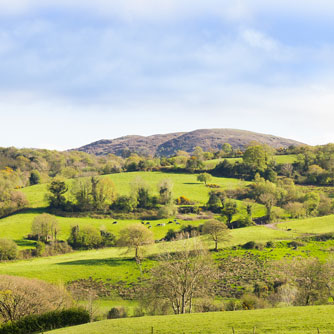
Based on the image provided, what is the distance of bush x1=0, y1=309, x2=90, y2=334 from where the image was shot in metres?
24.5

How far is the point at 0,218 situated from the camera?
93.3 metres

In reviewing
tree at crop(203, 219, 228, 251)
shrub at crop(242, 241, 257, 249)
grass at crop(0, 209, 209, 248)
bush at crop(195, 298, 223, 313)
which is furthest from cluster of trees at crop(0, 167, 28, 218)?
bush at crop(195, 298, 223, 313)

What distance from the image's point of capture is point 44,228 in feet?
245

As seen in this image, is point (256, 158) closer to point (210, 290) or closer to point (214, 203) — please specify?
point (214, 203)

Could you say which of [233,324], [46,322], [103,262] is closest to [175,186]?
[103,262]

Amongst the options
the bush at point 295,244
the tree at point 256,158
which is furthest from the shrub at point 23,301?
the tree at point 256,158

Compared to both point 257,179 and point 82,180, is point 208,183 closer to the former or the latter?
point 257,179

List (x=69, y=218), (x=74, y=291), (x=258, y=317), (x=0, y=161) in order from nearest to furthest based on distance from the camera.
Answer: (x=258, y=317) → (x=74, y=291) → (x=69, y=218) → (x=0, y=161)

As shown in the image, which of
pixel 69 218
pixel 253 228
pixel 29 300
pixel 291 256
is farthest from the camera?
pixel 69 218

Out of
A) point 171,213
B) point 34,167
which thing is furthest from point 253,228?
point 34,167

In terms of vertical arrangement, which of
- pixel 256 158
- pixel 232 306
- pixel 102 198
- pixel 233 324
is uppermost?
pixel 256 158

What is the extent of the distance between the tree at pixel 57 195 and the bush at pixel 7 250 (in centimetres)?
3585

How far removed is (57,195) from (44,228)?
1094 inches

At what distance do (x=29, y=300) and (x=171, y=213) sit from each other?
220 feet
